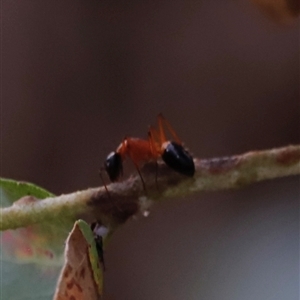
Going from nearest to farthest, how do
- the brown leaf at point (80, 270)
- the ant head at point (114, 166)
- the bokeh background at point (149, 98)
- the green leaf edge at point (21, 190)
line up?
1. the brown leaf at point (80, 270)
2. the green leaf edge at point (21, 190)
3. the ant head at point (114, 166)
4. the bokeh background at point (149, 98)

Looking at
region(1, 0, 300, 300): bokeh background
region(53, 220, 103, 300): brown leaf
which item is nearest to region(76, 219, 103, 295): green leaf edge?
region(53, 220, 103, 300): brown leaf

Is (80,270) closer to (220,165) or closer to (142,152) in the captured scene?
(220,165)

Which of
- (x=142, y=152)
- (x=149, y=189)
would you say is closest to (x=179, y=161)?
(x=149, y=189)

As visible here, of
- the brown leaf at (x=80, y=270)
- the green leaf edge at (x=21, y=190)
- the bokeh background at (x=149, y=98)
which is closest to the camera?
the brown leaf at (x=80, y=270)

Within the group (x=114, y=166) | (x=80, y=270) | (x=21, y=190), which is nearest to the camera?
(x=80, y=270)

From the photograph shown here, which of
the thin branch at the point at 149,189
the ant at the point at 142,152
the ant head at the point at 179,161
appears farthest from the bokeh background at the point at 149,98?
the thin branch at the point at 149,189

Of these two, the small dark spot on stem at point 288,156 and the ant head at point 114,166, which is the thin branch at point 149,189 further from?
the ant head at point 114,166

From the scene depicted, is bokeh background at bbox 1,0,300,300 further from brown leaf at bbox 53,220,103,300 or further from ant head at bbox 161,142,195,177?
brown leaf at bbox 53,220,103,300
